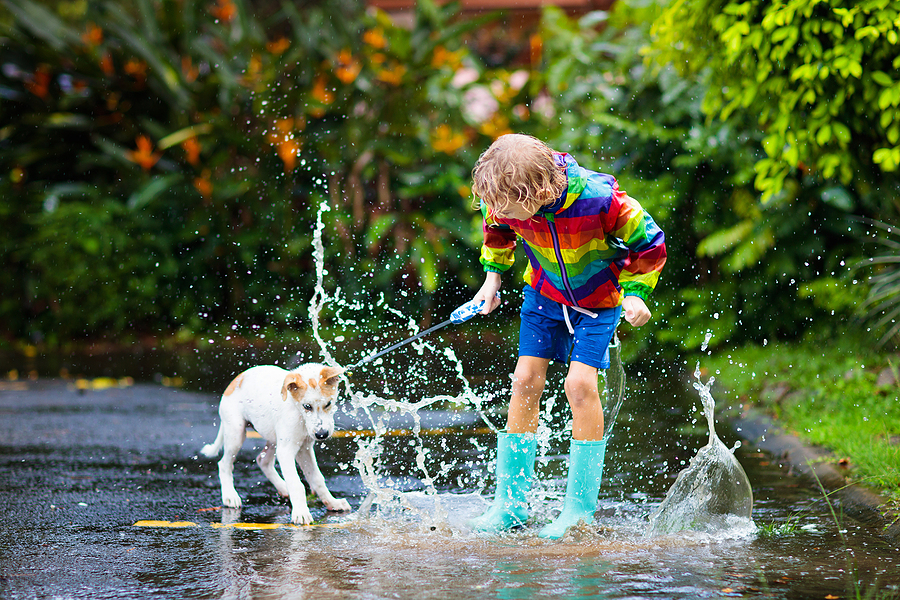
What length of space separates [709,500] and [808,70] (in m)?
2.56

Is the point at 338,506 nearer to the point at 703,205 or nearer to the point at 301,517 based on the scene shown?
the point at 301,517

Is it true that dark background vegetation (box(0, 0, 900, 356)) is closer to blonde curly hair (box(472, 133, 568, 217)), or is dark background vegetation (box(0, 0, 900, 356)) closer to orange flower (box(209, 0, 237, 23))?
orange flower (box(209, 0, 237, 23))

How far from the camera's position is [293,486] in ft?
12.8

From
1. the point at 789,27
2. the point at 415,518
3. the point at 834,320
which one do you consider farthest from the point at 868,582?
the point at 834,320

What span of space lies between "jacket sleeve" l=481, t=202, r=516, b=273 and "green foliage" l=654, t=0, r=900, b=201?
219cm

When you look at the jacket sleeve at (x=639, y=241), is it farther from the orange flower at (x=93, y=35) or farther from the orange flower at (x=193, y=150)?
the orange flower at (x=93, y=35)

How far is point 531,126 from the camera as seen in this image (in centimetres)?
1159

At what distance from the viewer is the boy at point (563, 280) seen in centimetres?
335

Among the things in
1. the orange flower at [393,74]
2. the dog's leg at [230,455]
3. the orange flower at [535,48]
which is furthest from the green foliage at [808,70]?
the orange flower at [535,48]

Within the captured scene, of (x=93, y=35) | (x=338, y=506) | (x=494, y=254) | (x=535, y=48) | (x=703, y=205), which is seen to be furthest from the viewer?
(x=535, y=48)

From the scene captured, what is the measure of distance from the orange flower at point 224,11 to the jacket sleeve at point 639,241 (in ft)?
35.4

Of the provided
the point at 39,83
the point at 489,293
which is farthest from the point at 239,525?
the point at 39,83

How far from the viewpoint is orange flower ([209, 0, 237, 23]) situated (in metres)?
13.2

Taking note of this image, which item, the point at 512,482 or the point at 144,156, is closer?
the point at 512,482
